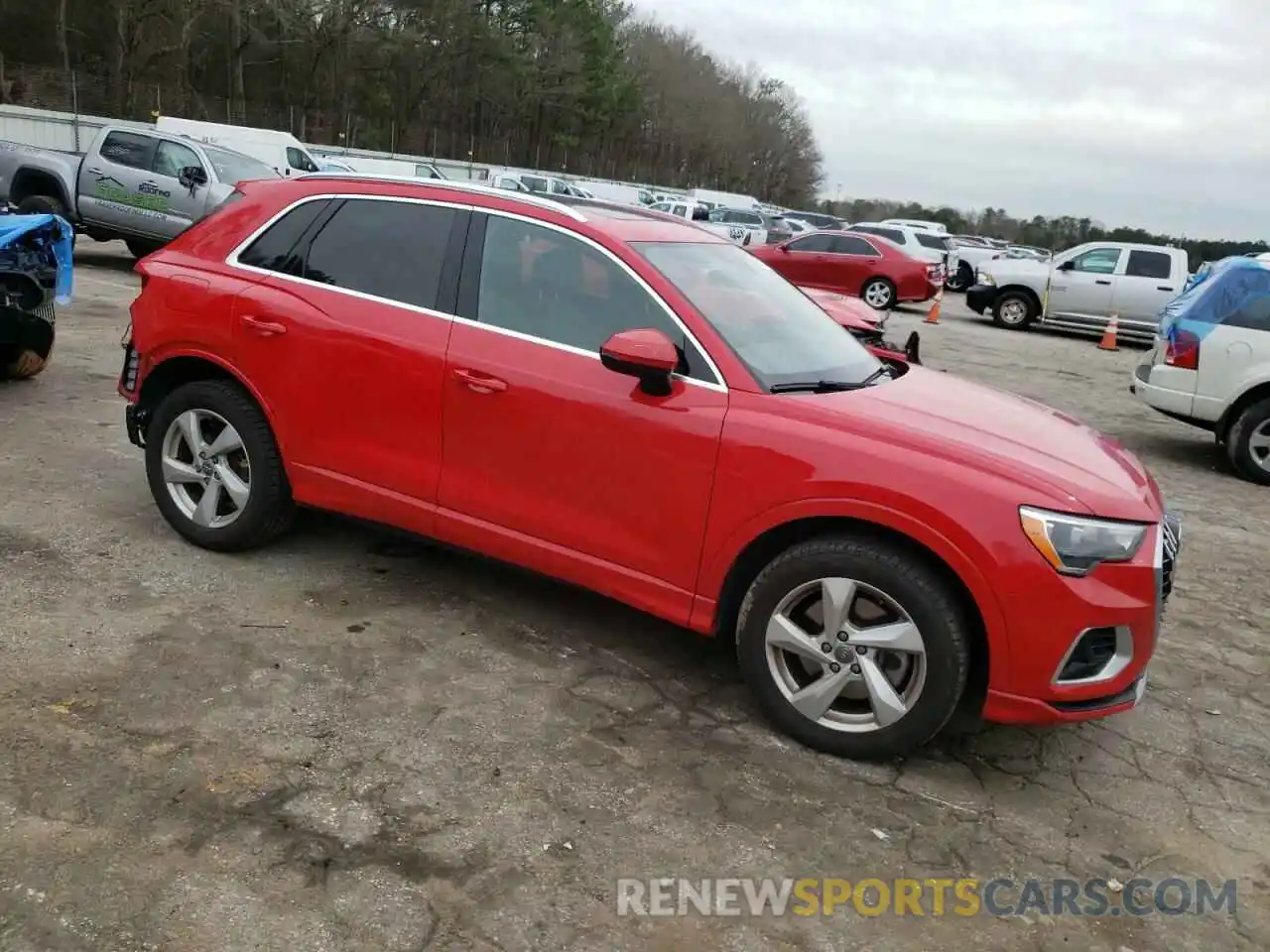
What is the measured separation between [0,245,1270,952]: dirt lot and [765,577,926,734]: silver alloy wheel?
8.2 inches

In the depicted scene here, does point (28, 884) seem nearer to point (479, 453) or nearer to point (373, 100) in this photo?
point (479, 453)

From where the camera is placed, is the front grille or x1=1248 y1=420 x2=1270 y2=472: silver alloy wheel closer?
the front grille

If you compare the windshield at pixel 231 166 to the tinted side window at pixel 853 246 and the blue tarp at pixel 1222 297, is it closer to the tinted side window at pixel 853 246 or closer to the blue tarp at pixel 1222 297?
the tinted side window at pixel 853 246

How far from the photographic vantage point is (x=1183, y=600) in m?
5.38

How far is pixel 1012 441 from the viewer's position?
3.48 meters

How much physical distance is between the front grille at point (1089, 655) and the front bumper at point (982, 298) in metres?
17.5

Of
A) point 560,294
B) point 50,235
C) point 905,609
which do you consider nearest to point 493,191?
point 560,294

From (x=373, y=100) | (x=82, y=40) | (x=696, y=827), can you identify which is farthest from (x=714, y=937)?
(x=373, y=100)

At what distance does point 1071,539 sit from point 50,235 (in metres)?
6.89

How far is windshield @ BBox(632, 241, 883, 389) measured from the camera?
12.2 feet

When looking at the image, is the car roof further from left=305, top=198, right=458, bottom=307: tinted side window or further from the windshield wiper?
the windshield wiper

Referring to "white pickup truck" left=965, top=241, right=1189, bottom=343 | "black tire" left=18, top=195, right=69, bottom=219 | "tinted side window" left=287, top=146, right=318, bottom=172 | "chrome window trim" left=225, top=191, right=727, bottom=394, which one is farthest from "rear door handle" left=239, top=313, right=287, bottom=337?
"tinted side window" left=287, top=146, right=318, bottom=172

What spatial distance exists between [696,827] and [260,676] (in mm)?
1680

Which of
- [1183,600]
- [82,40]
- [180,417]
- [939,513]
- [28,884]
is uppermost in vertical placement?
[82,40]
